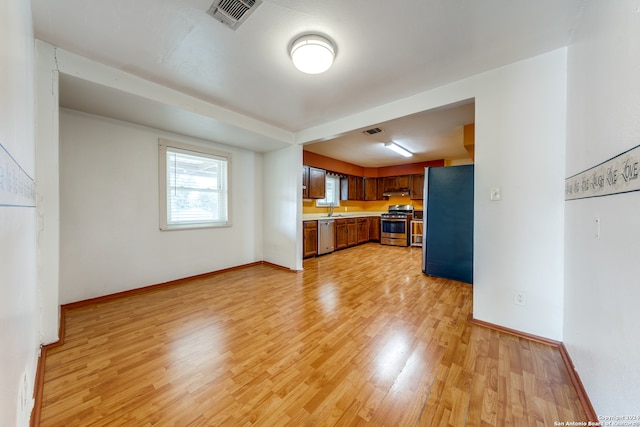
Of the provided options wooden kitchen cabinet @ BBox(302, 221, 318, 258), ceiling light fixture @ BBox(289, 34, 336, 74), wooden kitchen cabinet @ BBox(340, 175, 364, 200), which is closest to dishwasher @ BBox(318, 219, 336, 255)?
wooden kitchen cabinet @ BBox(302, 221, 318, 258)

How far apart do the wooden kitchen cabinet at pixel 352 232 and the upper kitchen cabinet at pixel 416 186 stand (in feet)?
6.52

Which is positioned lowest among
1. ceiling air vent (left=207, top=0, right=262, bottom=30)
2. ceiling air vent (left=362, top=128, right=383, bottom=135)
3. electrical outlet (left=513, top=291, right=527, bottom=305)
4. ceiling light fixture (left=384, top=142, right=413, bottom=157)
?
electrical outlet (left=513, top=291, right=527, bottom=305)

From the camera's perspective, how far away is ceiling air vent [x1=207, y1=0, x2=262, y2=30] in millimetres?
1423

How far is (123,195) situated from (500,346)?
4.44m

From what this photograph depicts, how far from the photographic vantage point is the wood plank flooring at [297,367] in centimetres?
123

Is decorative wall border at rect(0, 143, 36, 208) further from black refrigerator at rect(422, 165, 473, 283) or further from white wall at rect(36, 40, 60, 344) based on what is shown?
black refrigerator at rect(422, 165, 473, 283)

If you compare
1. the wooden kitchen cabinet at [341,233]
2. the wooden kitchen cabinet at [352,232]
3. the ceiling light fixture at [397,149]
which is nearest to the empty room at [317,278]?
the ceiling light fixture at [397,149]

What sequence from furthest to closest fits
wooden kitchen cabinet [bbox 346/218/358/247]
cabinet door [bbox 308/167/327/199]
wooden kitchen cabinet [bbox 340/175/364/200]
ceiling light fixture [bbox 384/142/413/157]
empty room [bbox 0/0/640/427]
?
wooden kitchen cabinet [bbox 340/175/364/200] → wooden kitchen cabinet [bbox 346/218/358/247] → cabinet door [bbox 308/167/327/199] → ceiling light fixture [bbox 384/142/413/157] → empty room [bbox 0/0/640/427]

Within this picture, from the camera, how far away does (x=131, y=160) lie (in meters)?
2.95

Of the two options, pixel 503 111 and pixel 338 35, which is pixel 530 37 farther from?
pixel 338 35

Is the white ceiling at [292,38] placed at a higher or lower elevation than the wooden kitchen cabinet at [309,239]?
higher

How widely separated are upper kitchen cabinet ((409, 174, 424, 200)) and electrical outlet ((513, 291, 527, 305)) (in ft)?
15.6

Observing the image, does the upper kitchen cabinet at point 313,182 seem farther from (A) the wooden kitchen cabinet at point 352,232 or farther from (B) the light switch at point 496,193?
(B) the light switch at point 496,193

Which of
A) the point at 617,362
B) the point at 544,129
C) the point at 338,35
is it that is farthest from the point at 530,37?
the point at 617,362
